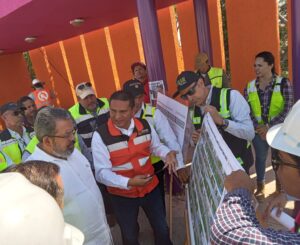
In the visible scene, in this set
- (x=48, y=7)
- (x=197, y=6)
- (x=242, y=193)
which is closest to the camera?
(x=242, y=193)

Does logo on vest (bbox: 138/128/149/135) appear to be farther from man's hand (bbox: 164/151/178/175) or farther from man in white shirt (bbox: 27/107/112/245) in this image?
man in white shirt (bbox: 27/107/112/245)

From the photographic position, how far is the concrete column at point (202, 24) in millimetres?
6000

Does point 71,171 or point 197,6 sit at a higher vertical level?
point 197,6

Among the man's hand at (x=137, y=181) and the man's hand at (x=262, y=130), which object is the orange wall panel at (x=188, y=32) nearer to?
the man's hand at (x=262, y=130)

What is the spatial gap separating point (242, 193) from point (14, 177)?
0.93 meters

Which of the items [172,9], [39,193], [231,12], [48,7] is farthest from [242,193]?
[172,9]

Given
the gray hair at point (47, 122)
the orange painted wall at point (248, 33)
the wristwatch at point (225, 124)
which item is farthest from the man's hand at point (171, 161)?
the orange painted wall at point (248, 33)

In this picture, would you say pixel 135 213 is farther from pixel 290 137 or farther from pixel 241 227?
pixel 290 137

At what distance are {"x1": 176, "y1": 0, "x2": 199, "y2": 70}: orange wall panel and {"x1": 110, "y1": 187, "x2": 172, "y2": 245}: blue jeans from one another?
18.2ft

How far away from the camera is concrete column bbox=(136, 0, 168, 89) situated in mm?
3871

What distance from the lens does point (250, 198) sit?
1.34 meters

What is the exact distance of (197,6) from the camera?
601 cm

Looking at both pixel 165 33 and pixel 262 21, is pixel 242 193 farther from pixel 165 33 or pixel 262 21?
pixel 165 33

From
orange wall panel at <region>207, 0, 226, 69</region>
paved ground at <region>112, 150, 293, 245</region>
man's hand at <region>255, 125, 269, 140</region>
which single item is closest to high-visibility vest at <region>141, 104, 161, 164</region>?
paved ground at <region>112, 150, 293, 245</region>
